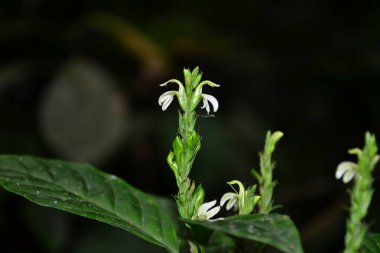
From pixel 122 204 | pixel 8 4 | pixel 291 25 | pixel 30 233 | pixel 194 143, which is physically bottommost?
pixel 30 233

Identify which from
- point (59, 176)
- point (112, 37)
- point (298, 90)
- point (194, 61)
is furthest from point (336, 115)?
point (59, 176)

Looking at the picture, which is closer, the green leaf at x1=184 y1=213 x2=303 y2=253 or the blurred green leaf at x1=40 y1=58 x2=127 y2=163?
the green leaf at x1=184 y1=213 x2=303 y2=253

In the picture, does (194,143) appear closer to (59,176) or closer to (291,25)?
(59,176)

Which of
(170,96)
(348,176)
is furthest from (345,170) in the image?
(170,96)

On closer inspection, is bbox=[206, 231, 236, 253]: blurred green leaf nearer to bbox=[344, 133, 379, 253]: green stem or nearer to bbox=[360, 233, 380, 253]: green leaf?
bbox=[360, 233, 380, 253]: green leaf

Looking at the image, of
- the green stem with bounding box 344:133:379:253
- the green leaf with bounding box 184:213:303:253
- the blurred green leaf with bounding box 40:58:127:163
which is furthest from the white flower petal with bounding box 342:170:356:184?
the blurred green leaf with bounding box 40:58:127:163

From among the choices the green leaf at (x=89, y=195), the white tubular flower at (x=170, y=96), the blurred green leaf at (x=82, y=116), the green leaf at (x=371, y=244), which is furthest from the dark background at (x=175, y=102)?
the green leaf at (x=371, y=244)

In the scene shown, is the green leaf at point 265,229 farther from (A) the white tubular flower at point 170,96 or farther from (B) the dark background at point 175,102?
(B) the dark background at point 175,102
